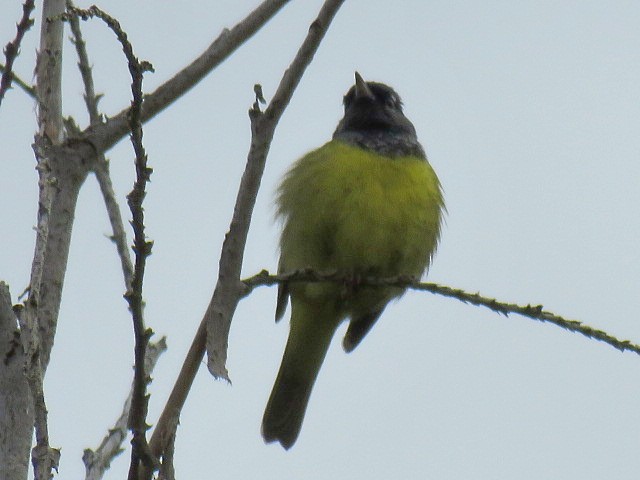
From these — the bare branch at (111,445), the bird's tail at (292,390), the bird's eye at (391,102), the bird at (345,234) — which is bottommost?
the bare branch at (111,445)

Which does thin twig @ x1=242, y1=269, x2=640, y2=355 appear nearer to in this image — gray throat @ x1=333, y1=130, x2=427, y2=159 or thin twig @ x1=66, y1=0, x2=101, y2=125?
thin twig @ x1=66, y1=0, x2=101, y2=125

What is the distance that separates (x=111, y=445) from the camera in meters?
3.28

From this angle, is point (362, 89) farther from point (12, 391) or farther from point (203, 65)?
point (12, 391)

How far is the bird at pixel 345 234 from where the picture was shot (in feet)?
15.4

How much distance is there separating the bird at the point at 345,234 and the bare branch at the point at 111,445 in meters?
1.13

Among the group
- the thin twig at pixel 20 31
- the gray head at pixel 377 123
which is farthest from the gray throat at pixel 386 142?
the thin twig at pixel 20 31

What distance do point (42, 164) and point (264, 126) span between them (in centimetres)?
85

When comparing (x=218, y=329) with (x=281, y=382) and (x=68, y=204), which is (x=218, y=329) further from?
(x=281, y=382)

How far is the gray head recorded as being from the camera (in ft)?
17.2

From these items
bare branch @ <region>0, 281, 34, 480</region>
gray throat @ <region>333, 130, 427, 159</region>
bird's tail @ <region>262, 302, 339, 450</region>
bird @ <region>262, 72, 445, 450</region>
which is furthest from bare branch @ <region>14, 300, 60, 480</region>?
bird's tail @ <region>262, 302, 339, 450</region>

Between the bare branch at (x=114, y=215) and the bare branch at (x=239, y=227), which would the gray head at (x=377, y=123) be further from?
the bare branch at (x=239, y=227)

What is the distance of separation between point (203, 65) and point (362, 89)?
3180mm

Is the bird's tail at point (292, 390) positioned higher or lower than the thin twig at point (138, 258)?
higher

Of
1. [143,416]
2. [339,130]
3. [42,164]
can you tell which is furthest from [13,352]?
[339,130]
